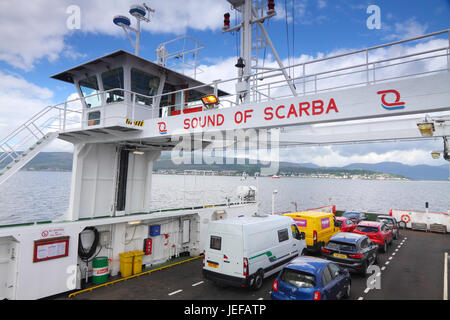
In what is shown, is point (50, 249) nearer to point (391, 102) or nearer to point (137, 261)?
point (137, 261)

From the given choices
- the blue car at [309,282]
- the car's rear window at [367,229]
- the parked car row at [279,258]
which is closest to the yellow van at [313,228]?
the parked car row at [279,258]

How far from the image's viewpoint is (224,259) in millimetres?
8797

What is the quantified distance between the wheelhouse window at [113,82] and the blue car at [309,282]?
29.6 feet

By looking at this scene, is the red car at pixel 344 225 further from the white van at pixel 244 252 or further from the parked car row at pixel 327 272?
the white van at pixel 244 252

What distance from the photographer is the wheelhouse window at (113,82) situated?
36.6 ft

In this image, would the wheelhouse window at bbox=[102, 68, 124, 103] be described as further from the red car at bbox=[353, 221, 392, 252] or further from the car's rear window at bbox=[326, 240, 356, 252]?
the red car at bbox=[353, 221, 392, 252]

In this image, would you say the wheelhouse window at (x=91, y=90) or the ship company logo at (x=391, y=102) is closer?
the ship company logo at (x=391, y=102)

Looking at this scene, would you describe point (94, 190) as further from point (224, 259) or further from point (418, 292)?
point (418, 292)

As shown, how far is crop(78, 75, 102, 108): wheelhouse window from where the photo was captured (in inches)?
463

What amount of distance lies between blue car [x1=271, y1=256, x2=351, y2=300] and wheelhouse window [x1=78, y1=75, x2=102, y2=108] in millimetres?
9850

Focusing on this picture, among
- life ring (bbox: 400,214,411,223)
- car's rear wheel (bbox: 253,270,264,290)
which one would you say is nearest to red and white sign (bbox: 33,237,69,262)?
car's rear wheel (bbox: 253,270,264,290)

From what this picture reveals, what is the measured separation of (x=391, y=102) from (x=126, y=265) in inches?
399

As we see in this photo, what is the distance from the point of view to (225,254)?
880 cm
